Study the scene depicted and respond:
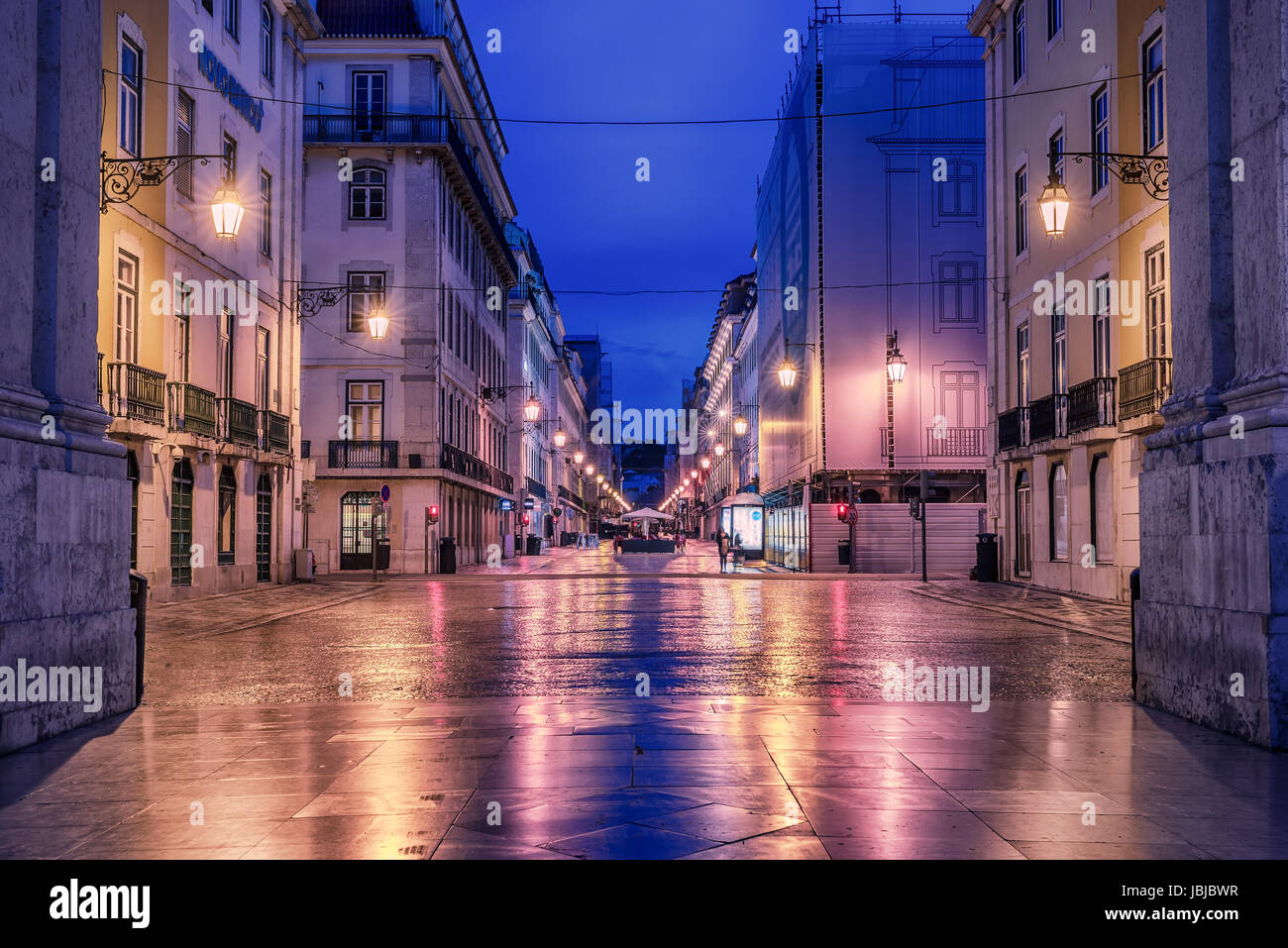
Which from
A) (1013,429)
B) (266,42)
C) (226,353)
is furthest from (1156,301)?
(266,42)

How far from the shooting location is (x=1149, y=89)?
21797 millimetres

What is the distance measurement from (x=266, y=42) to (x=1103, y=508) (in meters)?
22.4

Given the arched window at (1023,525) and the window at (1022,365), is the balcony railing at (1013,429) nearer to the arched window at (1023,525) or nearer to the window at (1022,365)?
the window at (1022,365)

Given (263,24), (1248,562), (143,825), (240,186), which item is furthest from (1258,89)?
(263,24)

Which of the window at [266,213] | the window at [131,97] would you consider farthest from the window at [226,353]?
the window at [131,97]

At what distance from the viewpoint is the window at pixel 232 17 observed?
2620cm

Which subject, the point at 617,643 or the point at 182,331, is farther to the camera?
the point at 182,331

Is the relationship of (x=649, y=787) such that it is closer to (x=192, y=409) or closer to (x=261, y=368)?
(x=192, y=409)

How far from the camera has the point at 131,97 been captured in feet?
71.6

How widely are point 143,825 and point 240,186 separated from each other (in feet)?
80.5

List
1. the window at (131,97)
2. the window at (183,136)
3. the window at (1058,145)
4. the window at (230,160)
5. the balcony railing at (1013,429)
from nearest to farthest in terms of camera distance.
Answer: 1. the window at (131,97)
2. the window at (183,136)
3. the window at (1058,145)
4. the window at (230,160)
5. the balcony railing at (1013,429)

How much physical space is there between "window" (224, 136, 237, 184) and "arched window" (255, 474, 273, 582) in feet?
23.3

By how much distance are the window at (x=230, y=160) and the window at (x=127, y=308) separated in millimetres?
5314

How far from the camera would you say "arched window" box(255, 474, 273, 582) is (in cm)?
2903
